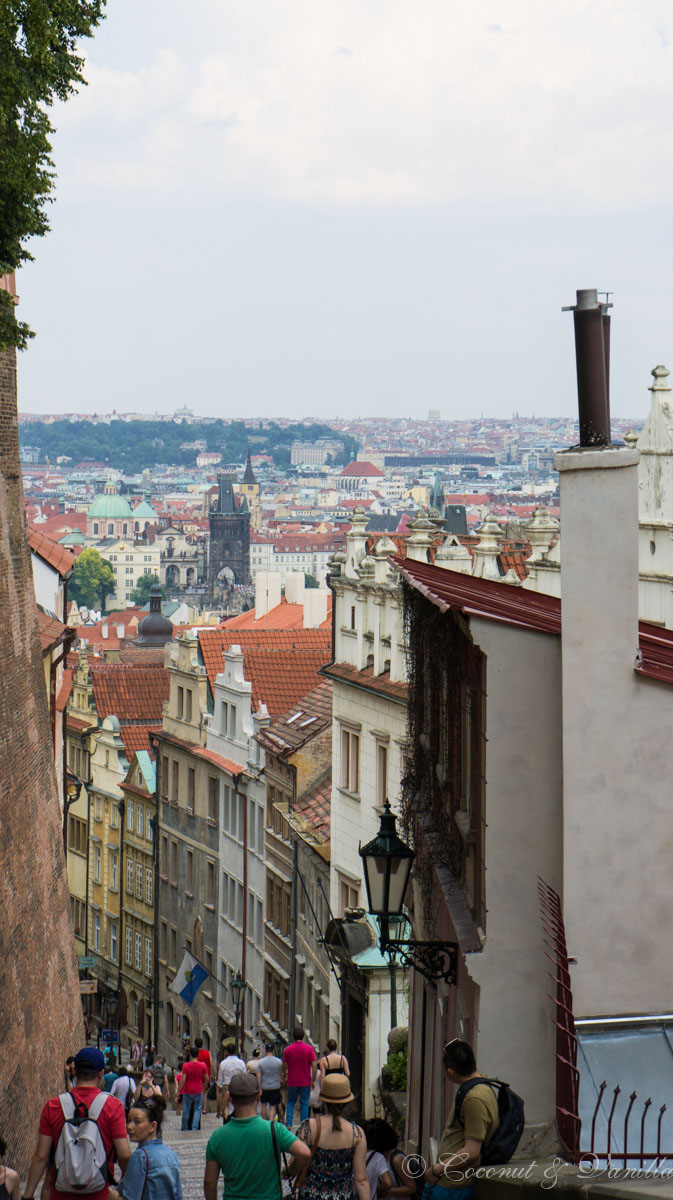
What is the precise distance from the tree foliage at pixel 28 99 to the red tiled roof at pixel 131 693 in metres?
50.5

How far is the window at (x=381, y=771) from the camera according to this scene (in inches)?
1181

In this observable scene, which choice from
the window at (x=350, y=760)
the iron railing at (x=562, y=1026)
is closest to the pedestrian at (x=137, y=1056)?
the window at (x=350, y=760)

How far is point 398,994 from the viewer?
22219 mm

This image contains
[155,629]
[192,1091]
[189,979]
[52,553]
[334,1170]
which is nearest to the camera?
[334,1170]

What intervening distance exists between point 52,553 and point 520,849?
2866 cm

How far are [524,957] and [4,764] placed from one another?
35.3ft

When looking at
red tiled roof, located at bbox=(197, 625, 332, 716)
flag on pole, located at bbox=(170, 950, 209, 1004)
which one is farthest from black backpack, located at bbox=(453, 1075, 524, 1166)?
red tiled roof, located at bbox=(197, 625, 332, 716)

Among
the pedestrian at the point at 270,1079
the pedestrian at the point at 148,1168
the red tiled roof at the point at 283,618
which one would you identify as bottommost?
the red tiled roof at the point at 283,618

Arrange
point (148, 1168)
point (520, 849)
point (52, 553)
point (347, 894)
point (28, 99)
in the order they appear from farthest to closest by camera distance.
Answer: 1. point (52, 553)
2. point (347, 894)
3. point (28, 99)
4. point (520, 849)
5. point (148, 1168)

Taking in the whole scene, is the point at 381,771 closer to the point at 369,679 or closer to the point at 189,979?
the point at 369,679

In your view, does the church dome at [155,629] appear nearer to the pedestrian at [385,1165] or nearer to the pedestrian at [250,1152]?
the pedestrian at [385,1165]

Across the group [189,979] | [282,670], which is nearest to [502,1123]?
[189,979]

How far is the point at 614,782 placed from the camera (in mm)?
8500

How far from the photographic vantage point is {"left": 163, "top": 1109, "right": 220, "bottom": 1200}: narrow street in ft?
44.4
